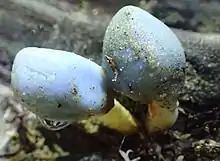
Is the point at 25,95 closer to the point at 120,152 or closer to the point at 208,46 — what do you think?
the point at 120,152

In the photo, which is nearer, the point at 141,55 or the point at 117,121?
the point at 141,55

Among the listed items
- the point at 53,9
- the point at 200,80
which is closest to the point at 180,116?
the point at 200,80

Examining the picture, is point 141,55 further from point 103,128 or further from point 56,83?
point 103,128

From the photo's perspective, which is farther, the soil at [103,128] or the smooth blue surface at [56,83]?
the soil at [103,128]

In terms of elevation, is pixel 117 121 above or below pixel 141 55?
below

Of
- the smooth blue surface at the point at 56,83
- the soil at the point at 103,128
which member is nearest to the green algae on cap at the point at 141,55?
the smooth blue surface at the point at 56,83

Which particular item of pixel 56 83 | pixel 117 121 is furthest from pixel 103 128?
pixel 56 83

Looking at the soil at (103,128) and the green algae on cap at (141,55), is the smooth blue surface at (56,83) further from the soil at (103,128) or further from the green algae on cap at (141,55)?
the soil at (103,128)
